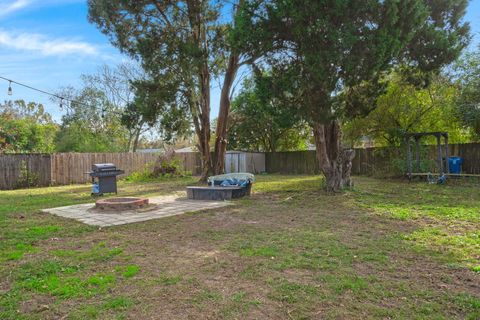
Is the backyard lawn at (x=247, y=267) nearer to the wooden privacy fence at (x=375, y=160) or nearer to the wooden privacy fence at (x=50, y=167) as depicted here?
the wooden privacy fence at (x=375, y=160)

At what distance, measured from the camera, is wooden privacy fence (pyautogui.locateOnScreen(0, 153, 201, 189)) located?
13.0 m

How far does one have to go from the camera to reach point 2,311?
8.09ft

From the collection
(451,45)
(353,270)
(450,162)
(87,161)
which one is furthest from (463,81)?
(87,161)

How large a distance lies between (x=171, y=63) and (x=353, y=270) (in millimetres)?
9729

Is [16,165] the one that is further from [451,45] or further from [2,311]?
[451,45]

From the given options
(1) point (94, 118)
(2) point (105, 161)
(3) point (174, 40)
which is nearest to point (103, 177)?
(3) point (174, 40)

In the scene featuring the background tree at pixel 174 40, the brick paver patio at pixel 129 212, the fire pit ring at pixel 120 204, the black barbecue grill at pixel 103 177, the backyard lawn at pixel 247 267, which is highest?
the background tree at pixel 174 40

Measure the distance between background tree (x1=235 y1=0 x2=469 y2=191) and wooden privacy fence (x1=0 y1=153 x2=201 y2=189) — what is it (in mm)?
10188

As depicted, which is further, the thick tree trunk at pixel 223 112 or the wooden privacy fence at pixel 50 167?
the wooden privacy fence at pixel 50 167

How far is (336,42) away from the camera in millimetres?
7043

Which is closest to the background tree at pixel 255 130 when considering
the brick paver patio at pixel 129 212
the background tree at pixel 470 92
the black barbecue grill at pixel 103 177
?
the background tree at pixel 470 92

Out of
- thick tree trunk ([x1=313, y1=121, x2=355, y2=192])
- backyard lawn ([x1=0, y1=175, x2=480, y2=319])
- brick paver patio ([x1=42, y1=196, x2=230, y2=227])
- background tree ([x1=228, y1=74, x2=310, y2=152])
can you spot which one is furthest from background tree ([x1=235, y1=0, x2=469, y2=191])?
background tree ([x1=228, y1=74, x2=310, y2=152])

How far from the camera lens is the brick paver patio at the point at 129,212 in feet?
19.4

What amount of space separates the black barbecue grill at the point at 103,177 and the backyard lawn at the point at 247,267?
10.8ft
